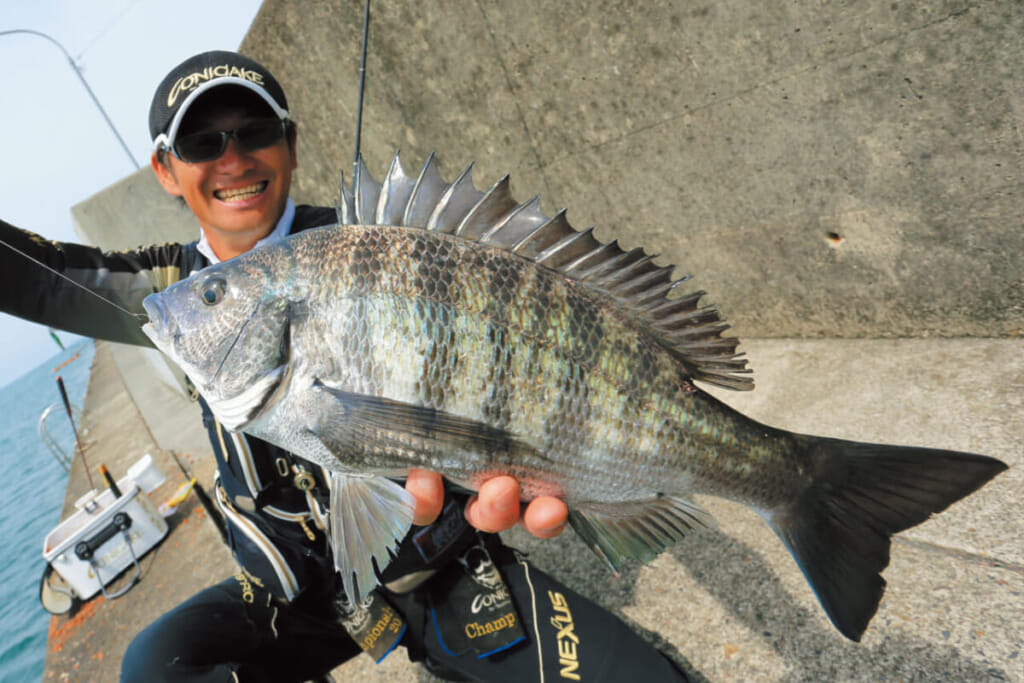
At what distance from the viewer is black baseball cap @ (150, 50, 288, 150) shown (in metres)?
2.11

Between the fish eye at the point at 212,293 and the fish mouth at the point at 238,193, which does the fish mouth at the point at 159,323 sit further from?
the fish mouth at the point at 238,193

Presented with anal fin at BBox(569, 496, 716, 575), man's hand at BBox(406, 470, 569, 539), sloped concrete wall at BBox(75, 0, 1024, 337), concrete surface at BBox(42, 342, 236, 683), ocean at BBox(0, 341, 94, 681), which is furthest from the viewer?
ocean at BBox(0, 341, 94, 681)

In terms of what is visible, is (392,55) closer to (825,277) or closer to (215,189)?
(215,189)

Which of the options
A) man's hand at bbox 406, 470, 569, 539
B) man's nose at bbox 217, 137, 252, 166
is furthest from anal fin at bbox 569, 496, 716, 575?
man's nose at bbox 217, 137, 252, 166

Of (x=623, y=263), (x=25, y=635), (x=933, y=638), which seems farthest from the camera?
(x=25, y=635)

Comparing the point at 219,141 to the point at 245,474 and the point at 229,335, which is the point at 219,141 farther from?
the point at 245,474

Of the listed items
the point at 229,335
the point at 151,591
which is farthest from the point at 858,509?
the point at 151,591

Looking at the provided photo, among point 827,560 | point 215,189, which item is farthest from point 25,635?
point 827,560

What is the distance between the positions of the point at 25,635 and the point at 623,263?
10068 millimetres

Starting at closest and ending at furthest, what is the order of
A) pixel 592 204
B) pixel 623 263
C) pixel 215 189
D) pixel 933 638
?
pixel 623 263, pixel 933 638, pixel 215 189, pixel 592 204

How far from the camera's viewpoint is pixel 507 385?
1.48 meters

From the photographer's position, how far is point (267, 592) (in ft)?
7.36

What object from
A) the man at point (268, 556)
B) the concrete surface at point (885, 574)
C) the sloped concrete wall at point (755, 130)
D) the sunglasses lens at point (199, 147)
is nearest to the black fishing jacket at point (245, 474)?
the man at point (268, 556)

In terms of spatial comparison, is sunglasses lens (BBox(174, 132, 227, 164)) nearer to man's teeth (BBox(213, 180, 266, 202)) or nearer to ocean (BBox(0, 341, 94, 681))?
man's teeth (BBox(213, 180, 266, 202))
